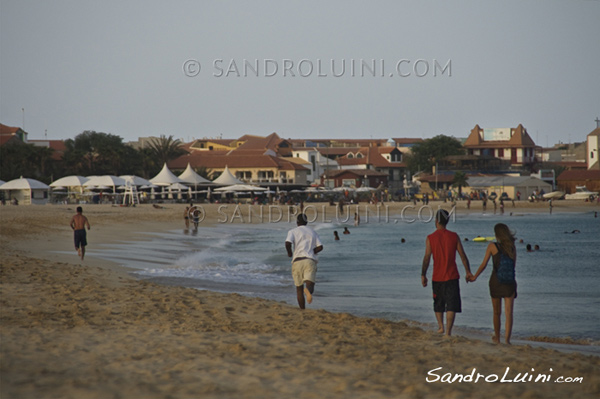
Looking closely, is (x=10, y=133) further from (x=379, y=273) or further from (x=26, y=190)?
(x=379, y=273)

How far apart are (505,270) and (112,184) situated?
4888cm

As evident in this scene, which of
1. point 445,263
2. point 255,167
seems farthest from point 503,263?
point 255,167

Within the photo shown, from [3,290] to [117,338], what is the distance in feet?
12.8

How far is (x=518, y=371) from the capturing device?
6.07m

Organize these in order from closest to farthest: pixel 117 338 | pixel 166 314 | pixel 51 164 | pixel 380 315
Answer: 1. pixel 117 338
2. pixel 166 314
3. pixel 380 315
4. pixel 51 164

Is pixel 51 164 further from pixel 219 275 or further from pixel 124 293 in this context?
pixel 124 293

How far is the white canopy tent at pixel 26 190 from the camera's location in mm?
49469

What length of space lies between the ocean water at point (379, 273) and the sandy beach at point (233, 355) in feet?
8.78

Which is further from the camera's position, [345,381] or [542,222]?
[542,222]

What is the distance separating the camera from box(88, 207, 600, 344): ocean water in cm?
1120

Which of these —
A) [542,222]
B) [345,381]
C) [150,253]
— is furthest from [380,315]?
[542,222]

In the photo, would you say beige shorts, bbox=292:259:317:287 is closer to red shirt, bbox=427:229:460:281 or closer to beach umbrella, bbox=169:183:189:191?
red shirt, bbox=427:229:460:281

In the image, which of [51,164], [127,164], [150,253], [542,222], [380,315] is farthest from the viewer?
[127,164]

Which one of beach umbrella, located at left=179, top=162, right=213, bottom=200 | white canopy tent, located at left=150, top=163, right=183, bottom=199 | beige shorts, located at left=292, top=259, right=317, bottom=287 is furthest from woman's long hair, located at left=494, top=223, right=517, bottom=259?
beach umbrella, located at left=179, top=162, right=213, bottom=200
